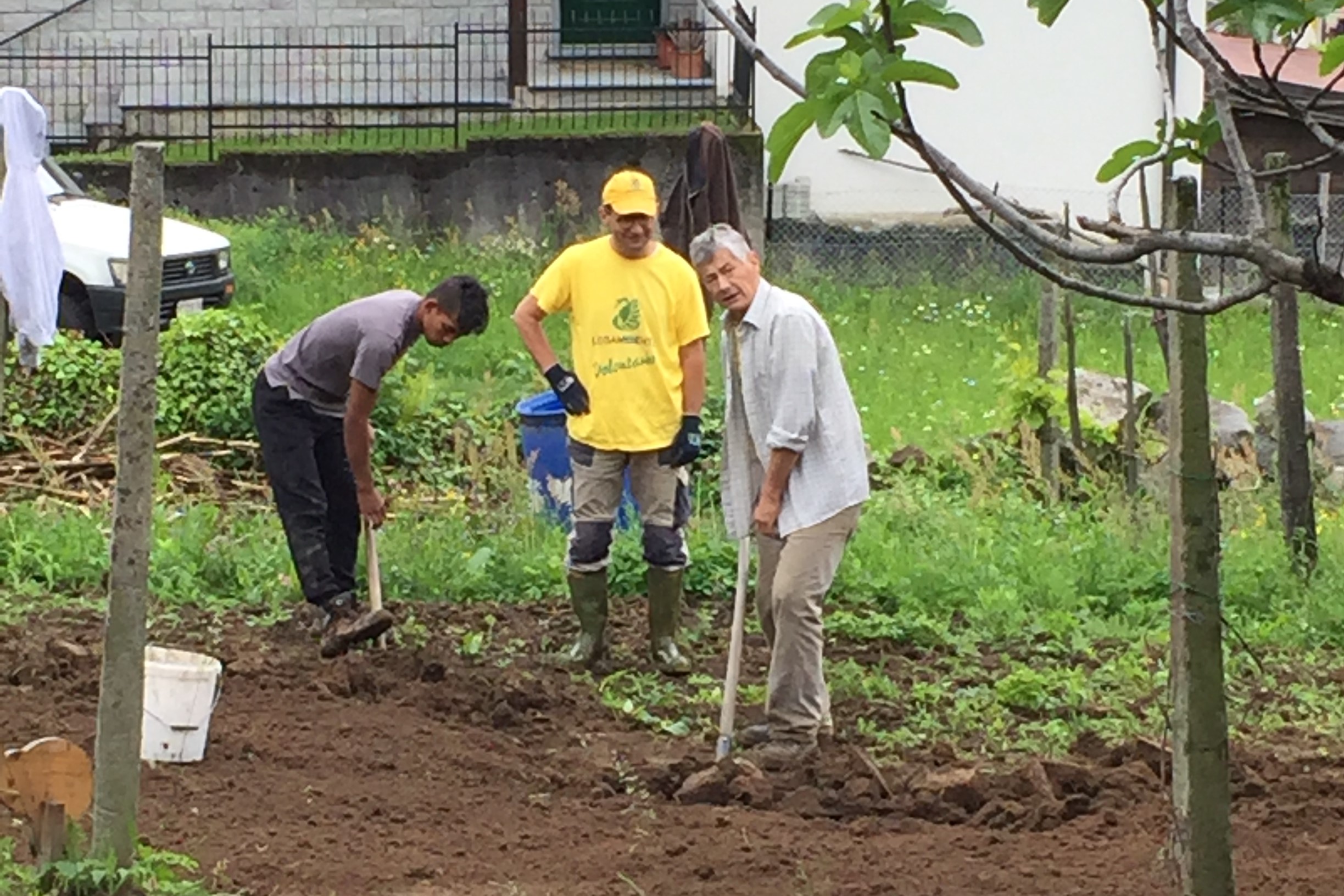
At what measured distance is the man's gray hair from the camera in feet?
23.4

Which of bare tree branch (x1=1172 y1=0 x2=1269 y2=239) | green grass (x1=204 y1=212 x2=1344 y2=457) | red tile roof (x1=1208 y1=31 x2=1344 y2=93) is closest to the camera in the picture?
bare tree branch (x1=1172 y1=0 x2=1269 y2=239)

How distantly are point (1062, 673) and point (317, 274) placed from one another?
10.5m

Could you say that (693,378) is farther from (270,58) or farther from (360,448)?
(270,58)

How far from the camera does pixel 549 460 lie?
1073cm

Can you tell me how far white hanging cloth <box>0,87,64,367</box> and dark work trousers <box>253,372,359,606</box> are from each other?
139 centimetres

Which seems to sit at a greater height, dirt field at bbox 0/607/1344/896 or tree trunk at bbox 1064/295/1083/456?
tree trunk at bbox 1064/295/1083/456

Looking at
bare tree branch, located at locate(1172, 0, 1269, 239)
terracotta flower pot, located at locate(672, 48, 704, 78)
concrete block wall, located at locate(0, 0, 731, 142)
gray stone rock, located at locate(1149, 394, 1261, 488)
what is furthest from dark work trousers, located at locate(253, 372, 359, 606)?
terracotta flower pot, located at locate(672, 48, 704, 78)

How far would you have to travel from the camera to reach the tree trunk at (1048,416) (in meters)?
11.6

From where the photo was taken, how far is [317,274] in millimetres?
17578

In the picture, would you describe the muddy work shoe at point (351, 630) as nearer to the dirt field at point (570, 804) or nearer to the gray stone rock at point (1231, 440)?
the dirt field at point (570, 804)

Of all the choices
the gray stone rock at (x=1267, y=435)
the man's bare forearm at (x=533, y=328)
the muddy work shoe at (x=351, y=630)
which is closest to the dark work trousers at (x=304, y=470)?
the muddy work shoe at (x=351, y=630)

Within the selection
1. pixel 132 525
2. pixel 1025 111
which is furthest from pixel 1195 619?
pixel 1025 111

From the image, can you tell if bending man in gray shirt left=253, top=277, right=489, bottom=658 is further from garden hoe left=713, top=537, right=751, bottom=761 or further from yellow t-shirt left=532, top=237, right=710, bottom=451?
garden hoe left=713, top=537, right=751, bottom=761

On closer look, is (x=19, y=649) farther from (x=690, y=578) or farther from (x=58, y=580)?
(x=690, y=578)
